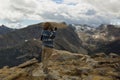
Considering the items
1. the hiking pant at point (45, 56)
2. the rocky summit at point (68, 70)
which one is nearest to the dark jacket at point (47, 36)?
the hiking pant at point (45, 56)

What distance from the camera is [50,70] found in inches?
1770

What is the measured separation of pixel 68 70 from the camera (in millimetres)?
46812

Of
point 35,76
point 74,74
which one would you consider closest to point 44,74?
point 35,76

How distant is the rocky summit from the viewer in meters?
43.6

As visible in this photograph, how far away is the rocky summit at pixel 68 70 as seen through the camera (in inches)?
1717

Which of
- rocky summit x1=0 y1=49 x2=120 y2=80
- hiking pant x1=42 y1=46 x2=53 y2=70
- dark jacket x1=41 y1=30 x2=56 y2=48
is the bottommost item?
rocky summit x1=0 y1=49 x2=120 y2=80

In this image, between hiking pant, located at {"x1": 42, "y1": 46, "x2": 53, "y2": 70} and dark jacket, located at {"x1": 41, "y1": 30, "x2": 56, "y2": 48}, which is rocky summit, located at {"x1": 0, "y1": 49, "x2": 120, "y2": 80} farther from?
dark jacket, located at {"x1": 41, "y1": 30, "x2": 56, "y2": 48}

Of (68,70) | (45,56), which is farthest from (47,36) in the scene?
(68,70)

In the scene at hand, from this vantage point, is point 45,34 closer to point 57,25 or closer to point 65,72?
point 57,25

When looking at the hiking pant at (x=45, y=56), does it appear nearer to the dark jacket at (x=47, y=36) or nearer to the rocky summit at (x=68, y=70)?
the rocky summit at (x=68, y=70)

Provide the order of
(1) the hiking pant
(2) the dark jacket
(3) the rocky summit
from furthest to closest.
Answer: (1) the hiking pant < (3) the rocky summit < (2) the dark jacket

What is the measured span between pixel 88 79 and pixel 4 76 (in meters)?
15.2

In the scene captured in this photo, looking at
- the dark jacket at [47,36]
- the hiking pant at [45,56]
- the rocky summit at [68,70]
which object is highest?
the dark jacket at [47,36]

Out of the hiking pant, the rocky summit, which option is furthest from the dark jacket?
the rocky summit
